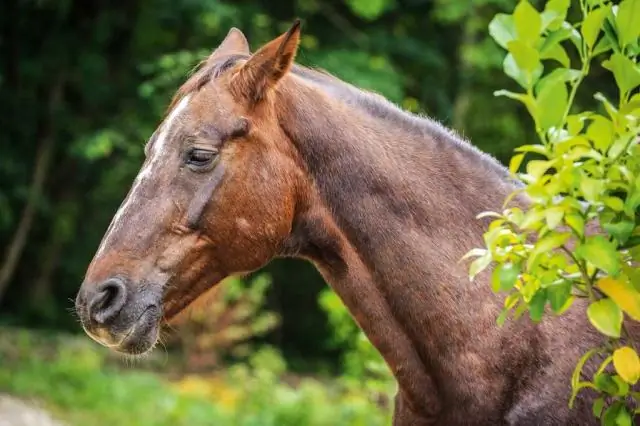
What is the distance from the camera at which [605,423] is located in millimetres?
2225

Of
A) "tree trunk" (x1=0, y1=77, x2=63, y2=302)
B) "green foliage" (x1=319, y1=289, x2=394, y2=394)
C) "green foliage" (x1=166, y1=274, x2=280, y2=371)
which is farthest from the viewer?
"tree trunk" (x1=0, y1=77, x2=63, y2=302)

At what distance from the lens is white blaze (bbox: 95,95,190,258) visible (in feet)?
9.51

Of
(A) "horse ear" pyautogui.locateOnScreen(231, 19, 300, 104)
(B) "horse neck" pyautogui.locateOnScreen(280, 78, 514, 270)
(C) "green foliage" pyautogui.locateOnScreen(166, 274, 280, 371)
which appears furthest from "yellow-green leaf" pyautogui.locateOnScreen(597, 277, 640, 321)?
(C) "green foliage" pyautogui.locateOnScreen(166, 274, 280, 371)

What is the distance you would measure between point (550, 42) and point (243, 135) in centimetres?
115

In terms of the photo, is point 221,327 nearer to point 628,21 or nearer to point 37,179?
point 37,179

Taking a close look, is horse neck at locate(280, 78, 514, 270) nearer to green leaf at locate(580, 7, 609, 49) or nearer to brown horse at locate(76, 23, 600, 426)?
brown horse at locate(76, 23, 600, 426)

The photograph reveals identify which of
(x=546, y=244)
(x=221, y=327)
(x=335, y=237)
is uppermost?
(x=546, y=244)

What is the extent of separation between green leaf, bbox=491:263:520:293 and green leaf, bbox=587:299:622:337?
0.16 m

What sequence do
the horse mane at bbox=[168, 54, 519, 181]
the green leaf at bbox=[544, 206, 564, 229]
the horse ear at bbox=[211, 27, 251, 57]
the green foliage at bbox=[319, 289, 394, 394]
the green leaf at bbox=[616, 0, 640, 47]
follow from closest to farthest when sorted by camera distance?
1. the green leaf at bbox=[544, 206, 564, 229]
2. the green leaf at bbox=[616, 0, 640, 47]
3. the horse mane at bbox=[168, 54, 519, 181]
4. the horse ear at bbox=[211, 27, 251, 57]
5. the green foliage at bbox=[319, 289, 394, 394]

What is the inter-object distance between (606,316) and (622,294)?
0.06 meters

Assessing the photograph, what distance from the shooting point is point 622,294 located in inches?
79.4

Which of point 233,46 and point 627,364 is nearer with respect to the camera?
point 627,364

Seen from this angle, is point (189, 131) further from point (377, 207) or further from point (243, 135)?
point (377, 207)

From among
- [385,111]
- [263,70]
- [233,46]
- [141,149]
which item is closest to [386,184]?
[385,111]
